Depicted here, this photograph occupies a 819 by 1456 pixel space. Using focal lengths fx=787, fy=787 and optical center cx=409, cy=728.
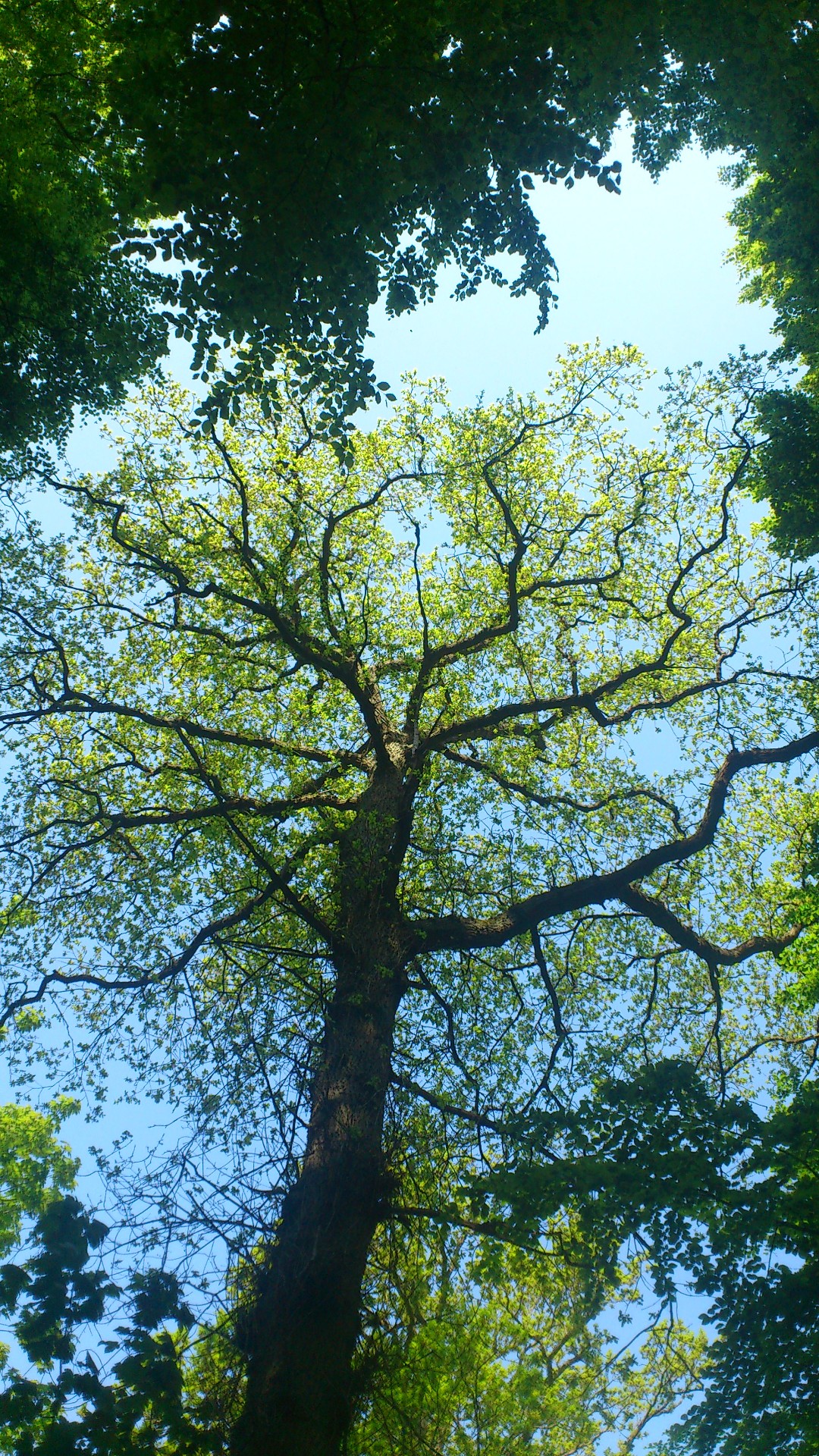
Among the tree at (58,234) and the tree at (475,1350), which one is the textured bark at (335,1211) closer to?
the tree at (475,1350)

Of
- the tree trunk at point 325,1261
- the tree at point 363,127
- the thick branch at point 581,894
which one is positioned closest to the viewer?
the tree trunk at point 325,1261

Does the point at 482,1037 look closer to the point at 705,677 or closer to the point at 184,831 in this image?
the point at 184,831

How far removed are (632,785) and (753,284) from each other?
8935mm

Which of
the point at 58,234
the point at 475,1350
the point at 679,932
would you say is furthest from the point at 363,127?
the point at 475,1350

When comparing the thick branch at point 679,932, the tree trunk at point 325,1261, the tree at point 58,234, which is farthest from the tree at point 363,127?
the thick branch at point 679,932

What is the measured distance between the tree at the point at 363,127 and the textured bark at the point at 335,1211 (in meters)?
4.47

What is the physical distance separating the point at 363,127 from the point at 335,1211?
7.12 m

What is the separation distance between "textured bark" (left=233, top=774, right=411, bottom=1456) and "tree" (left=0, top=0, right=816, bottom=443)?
4.47 metres

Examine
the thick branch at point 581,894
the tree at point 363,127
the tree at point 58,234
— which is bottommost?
the thick branch at point 581,894

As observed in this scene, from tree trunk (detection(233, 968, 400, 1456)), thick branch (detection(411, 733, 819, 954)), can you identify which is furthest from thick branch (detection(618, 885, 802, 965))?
tree trunk (detection(233, 968, 400, 1456))

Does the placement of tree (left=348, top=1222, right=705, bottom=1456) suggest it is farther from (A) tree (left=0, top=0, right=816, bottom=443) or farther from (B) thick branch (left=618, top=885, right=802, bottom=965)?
(A) tree (left=0, top=0, right=816, bottom=443)

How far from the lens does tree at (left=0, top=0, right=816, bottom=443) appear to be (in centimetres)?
487

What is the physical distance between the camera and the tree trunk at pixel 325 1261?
433cm

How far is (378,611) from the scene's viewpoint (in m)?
11.2
